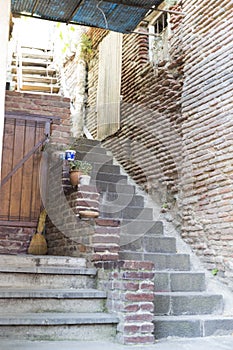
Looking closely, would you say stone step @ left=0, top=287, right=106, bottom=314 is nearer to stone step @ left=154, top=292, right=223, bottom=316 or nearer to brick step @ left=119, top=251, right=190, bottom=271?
stone step @ left=154, top=292, right=223, bottom=316

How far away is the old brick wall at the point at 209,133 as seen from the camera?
471cm

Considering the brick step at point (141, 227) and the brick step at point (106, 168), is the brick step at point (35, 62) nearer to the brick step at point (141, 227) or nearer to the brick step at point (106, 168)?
the brick step at point (106, 168)

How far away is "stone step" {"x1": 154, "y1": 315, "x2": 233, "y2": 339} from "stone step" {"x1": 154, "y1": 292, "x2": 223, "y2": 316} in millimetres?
139

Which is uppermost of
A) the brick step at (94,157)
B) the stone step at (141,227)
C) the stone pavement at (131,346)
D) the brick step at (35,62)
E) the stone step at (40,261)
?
the brick step at (35,62)

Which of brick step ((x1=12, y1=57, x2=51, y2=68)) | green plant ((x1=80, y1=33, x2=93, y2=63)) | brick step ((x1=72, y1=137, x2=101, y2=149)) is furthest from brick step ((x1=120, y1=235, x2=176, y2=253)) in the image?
brick step ((x1=12, y1=57, x2=51, y2=68))

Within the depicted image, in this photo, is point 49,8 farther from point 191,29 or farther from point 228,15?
point 228,15

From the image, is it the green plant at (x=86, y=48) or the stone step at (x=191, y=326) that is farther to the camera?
the green plant at (x=86, y=48)

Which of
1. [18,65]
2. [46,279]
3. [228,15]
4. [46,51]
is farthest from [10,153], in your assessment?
[46,51]

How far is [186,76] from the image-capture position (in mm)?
5676

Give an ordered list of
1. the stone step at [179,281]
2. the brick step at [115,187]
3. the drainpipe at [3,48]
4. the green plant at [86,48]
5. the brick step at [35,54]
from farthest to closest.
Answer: the brick step at [35,54] < the green plant at [86,48] < the brick step at [115,187] < the stone step at [179,281] < the drainpipe at [3,48]

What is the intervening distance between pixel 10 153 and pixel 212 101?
2736 millimetres

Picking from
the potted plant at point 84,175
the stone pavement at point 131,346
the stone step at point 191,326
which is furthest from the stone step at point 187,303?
the potted plant at point 84,175

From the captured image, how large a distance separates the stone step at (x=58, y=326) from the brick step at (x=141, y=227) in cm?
184

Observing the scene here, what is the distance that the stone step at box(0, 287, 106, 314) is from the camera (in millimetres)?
3527
